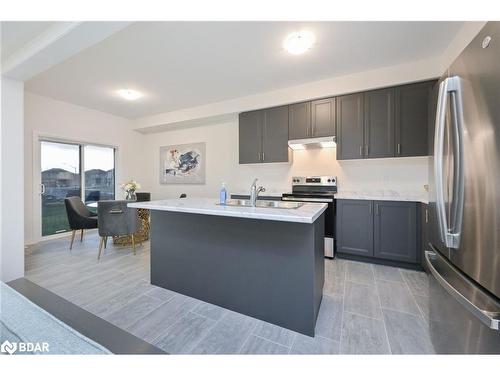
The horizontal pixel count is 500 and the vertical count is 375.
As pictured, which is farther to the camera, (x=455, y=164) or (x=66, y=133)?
(x=66, y=133)

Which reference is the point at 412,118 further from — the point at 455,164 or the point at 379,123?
the point at 455,164

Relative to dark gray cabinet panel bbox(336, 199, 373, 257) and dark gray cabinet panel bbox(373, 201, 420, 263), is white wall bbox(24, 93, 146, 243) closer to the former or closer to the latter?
dark gray cabinet panel bbox(336, 199, 373, 257)

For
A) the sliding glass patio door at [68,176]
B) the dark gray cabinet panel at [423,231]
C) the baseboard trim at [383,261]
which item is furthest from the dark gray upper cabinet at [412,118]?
the sliding glass patio door at [68,176]

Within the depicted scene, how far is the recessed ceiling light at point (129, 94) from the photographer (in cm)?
353

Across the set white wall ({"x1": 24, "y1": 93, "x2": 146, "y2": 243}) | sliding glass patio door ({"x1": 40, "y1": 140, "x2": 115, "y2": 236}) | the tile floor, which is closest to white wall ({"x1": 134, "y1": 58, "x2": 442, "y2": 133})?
white wall ({"x1": 24, "y1": 93, "x2": 146, "y2": 243})

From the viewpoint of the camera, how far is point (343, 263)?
288 cm

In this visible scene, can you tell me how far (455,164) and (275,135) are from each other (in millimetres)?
2742

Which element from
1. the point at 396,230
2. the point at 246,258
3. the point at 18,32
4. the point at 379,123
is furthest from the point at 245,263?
the point at 18,32

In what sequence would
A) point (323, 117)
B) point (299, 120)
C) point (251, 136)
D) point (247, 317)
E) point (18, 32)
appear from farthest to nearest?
1. point (251, 136)
2. point (299, 120)
3. point (323, 117)
4. point (18, 32)
5. point (247, 317)

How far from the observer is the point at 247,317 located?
1.71m

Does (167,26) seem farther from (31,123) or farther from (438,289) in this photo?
(31,123)

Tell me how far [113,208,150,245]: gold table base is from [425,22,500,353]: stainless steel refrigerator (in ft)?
12.0

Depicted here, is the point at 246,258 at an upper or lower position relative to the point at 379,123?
lower

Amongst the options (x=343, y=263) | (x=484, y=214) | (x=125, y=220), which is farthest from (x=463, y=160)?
(x=125, y=220)
